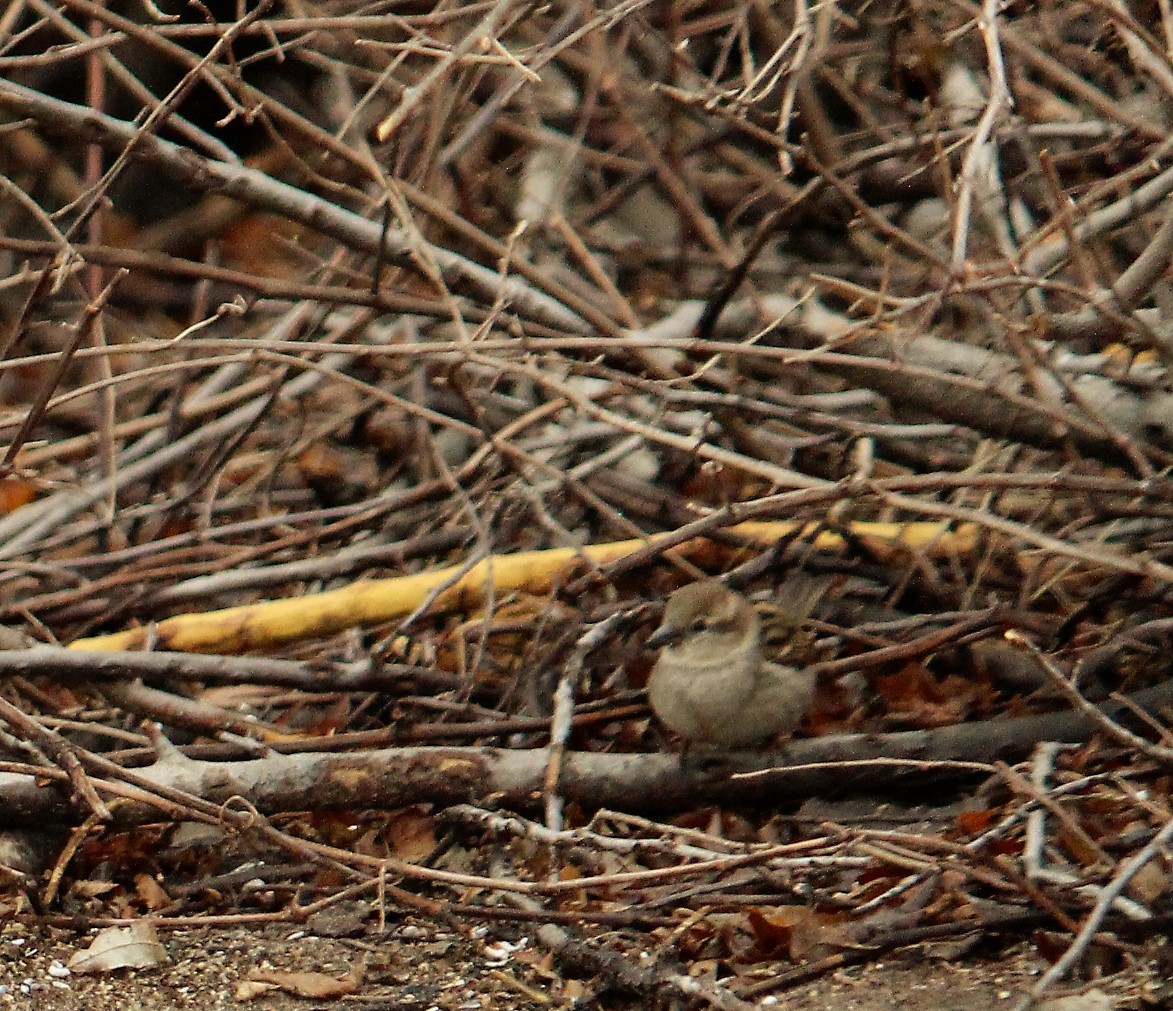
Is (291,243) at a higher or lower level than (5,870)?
higher

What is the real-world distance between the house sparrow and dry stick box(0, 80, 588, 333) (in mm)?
886

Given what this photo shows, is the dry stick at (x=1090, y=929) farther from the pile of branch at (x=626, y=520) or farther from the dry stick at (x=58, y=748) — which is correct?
the dry stick at (x=58, y=748)

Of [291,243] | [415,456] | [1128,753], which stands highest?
[291,243]

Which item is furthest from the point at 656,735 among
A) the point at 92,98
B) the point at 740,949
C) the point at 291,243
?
the point at 92,98

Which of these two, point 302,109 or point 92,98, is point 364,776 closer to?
point 92,98

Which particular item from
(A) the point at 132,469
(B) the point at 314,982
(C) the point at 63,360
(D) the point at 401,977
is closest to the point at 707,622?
(D) the point at 401,977

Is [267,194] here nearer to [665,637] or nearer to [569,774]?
[665,637]

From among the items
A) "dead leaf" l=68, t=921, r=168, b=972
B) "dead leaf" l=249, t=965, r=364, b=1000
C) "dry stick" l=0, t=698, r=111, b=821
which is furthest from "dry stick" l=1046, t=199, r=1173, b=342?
"dead leaf" l=68, t=921, r=168, b=972

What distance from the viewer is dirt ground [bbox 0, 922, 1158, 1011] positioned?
326cm

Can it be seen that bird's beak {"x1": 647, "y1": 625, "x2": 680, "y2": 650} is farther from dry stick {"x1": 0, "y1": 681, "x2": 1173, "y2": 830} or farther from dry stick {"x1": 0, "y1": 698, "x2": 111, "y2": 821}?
dry stick {"x1": 0, "y1": 698, "x2": 111, "y2": 821}

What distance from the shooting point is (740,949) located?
3555mm

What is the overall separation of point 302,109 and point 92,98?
130 inches

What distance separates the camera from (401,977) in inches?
142

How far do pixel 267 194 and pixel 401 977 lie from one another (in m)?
2.02
